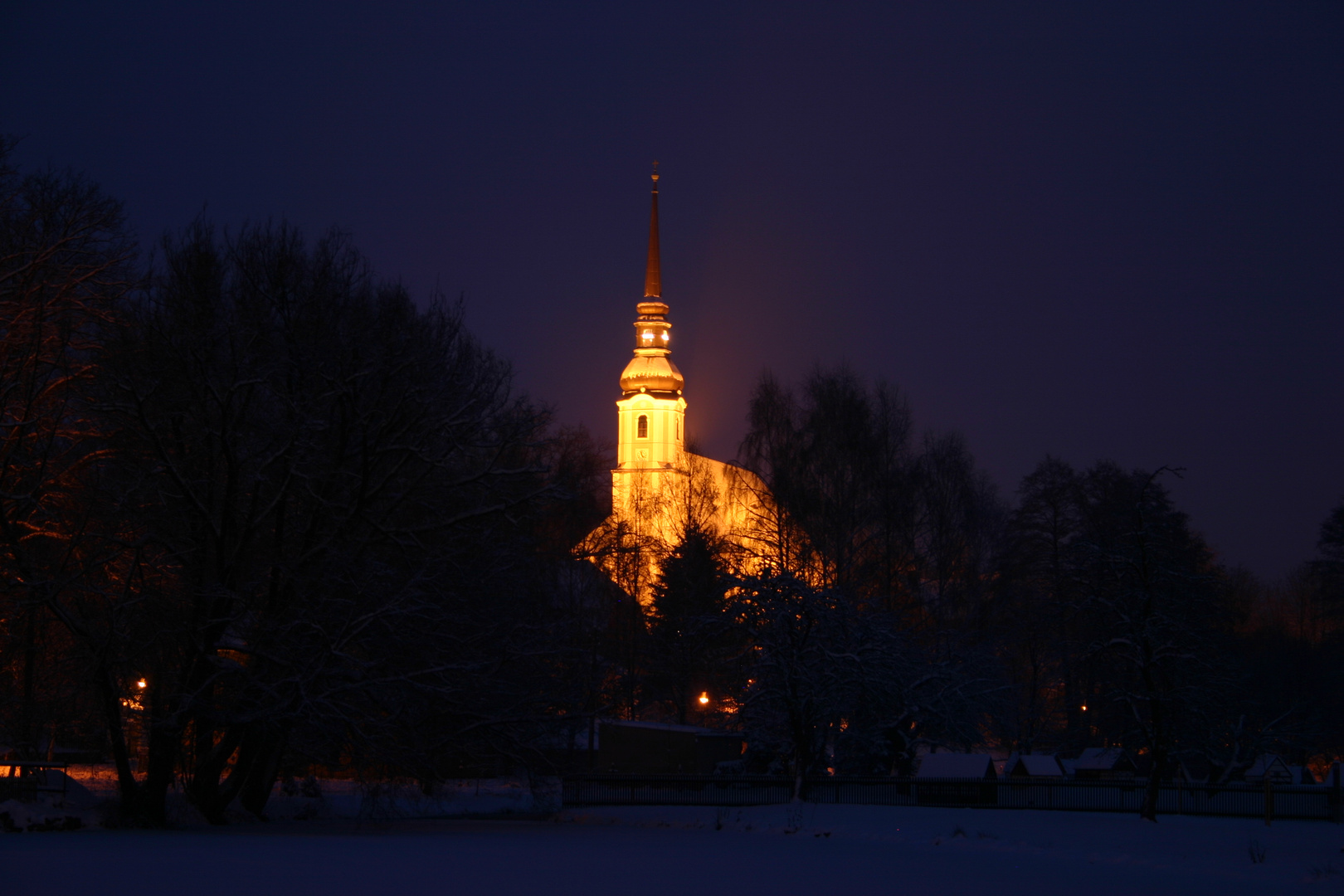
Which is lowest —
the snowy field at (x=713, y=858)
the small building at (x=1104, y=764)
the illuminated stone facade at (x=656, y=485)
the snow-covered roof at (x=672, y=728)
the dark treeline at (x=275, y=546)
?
the snowy field at (x=713, y=858)

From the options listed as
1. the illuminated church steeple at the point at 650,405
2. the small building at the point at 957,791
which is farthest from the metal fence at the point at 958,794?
the illuminated church steeple at the point at 650,405

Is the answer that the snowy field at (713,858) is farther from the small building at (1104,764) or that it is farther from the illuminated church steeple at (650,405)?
the illuminated church steeple at (650,405)

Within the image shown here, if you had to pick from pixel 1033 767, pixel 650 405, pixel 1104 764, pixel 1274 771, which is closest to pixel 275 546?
pixel 1033 767

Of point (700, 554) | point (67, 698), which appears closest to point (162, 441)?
point (67, 698)

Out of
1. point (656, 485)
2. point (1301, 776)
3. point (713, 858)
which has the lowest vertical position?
point (713, 858)

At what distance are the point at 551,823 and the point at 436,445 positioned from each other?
9.33 metres

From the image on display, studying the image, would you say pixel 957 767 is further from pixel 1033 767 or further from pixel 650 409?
pixel 650 409

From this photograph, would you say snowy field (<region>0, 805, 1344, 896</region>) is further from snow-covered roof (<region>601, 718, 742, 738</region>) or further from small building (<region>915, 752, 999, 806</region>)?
snow-covered roof (<region>601, 718, 742, 738</region>)

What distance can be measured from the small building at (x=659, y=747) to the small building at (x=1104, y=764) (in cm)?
1299

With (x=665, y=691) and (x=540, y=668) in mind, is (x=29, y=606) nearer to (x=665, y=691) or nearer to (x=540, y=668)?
(x=540, y=668)

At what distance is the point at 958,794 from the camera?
32.9 metres

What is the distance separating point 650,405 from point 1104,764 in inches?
2547

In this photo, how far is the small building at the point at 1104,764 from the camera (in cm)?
4812

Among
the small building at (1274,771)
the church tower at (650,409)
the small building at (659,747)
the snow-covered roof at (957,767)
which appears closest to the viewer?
the snow-covered roof at (957,767)
